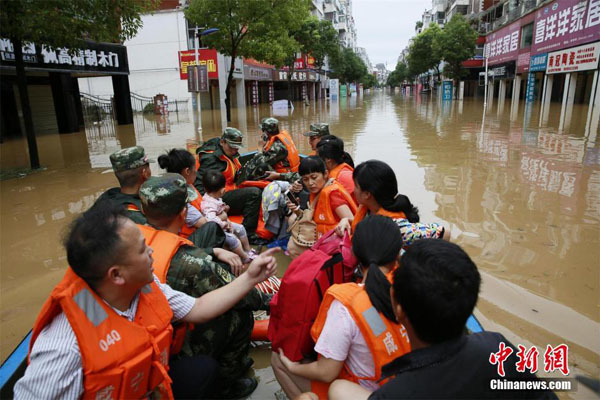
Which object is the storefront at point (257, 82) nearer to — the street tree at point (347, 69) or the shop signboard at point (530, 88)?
the street tree at point (347, 69)

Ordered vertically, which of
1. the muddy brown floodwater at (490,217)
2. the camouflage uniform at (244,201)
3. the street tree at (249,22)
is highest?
the street tree at (249,22)

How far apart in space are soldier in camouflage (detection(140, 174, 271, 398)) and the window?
34.1 m

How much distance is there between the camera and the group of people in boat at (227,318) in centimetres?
117

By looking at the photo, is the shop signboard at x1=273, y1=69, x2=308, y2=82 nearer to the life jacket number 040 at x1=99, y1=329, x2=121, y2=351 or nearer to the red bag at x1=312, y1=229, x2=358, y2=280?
the red bag at x1=312, y1=229, x2=358, y2=280

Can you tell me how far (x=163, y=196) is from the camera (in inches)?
86.7

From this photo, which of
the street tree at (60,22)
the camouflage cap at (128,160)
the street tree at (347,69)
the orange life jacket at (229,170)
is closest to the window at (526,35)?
the street tree at (347,69)

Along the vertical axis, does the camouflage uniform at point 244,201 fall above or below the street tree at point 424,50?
below

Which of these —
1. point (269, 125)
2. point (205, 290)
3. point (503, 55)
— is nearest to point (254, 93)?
point (503, 55)

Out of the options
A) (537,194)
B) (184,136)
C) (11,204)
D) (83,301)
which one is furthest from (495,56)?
(83,301)

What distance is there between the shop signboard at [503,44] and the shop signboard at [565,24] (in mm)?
4379

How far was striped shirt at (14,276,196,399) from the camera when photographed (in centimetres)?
130

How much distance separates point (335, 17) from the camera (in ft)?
220

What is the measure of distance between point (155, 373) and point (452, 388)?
42.1 inches

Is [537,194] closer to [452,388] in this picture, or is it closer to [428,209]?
[428,209]
